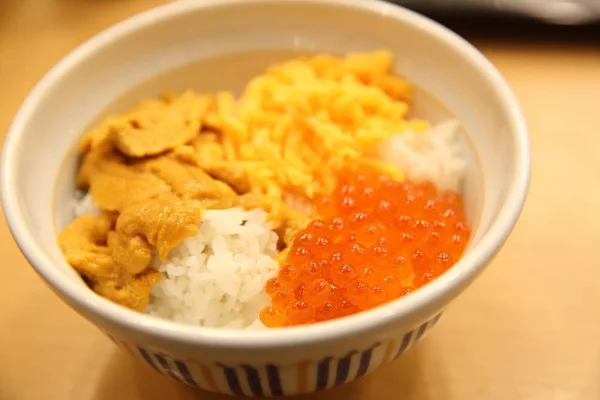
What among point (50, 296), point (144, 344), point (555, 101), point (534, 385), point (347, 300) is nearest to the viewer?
point (144, 344)

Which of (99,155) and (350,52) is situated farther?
(350,52)

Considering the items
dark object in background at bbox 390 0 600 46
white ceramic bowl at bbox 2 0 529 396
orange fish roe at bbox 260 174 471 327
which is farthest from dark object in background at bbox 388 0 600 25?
orange fish roe at bbox 260 174 471 327

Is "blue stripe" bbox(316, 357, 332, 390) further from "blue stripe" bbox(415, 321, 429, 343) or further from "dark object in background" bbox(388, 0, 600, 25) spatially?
"dark object in background" bbox(388, 0, 600, 25)

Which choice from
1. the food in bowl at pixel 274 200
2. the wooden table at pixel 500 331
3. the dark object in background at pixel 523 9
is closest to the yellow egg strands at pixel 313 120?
the food in bowl at pixel 274 200

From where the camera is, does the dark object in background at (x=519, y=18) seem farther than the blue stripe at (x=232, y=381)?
Yes

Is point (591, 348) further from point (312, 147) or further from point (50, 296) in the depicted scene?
point (50, 296)

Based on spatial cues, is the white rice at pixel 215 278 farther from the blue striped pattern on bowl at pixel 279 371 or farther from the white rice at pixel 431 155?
the white rice at pixel 431 155

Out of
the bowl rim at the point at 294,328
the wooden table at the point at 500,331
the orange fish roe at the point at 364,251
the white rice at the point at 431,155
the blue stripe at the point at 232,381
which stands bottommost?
the wooden table at the point at 500,331

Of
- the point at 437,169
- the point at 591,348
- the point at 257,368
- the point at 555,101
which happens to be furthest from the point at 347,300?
the point at 555,101
